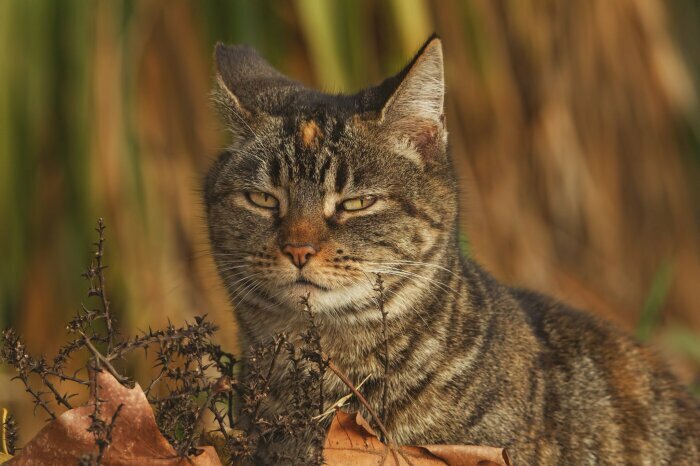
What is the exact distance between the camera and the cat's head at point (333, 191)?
245 centimetres

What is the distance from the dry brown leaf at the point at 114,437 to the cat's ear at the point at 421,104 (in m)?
1.13

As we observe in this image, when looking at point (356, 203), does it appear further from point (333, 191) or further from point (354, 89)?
point (354, 89)

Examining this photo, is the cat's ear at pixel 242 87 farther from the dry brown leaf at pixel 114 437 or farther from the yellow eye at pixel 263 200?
the dry brown leaf at pixel 114 437

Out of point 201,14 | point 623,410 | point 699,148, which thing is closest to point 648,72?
point 699,148

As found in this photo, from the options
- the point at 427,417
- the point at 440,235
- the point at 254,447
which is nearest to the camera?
the point at 254,447

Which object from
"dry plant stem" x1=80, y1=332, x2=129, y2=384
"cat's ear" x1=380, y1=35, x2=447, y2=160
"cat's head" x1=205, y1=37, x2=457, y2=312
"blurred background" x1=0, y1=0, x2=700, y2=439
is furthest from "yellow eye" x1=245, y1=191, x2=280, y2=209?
"dry plant stem" x1=80, y1=332, x2=129, y2=384

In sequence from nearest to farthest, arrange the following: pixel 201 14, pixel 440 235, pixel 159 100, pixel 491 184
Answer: pixel 440 235
pixel 201 14
pixel 159 100
pixel 491 184

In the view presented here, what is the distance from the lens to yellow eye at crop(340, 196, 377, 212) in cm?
257

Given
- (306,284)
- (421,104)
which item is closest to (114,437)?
(306,284)

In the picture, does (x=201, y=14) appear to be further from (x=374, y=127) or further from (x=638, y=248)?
(x=638, y=248)

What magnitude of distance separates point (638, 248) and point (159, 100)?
10.3 feet

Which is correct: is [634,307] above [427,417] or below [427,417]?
below

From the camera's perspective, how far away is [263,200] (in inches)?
103

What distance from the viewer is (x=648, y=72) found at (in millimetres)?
5996
